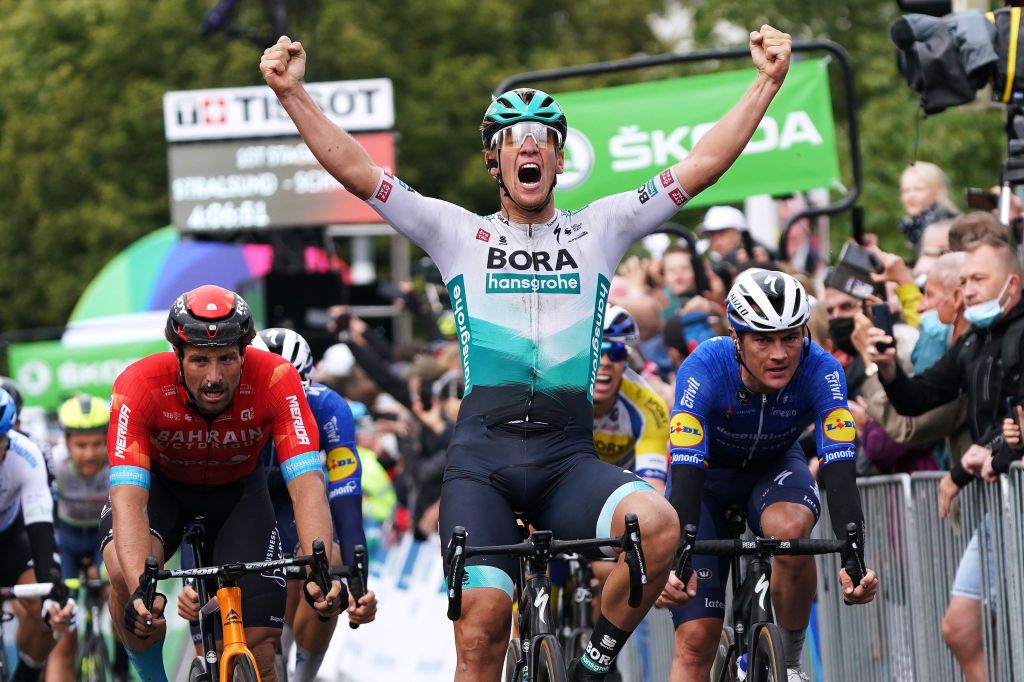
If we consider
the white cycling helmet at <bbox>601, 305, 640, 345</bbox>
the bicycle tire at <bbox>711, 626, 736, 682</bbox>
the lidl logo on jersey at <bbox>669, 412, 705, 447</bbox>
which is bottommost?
the bicycle tire at <bbox>711, 626, 736, 682</bbox>

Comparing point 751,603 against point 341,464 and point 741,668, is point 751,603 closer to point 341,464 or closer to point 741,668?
point 741,668

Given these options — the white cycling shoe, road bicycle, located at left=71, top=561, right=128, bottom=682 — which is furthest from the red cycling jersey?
road bicycle, located at left=71, top=561, right=128, bottom=682

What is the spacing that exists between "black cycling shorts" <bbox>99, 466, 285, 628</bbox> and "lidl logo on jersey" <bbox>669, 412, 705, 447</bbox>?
1.81m

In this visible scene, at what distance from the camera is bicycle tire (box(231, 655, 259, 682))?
7.77 m

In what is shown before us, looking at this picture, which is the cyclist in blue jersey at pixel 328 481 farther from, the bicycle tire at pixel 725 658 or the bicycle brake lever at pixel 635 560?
the bicycle brake lever at pixel 635 560

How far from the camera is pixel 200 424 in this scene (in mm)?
8352

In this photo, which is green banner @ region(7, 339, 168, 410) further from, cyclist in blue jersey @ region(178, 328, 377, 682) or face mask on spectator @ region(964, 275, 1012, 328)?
face mask on spectator @ region(964, 275, 1012, 328)

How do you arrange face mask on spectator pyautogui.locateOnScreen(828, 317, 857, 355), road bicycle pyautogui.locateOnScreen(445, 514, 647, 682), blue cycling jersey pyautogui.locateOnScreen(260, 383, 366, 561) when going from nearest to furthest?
road bicycle pyautogui.locateOnScreen(445, 514, 647, 682) → blue cycling jersey pyautogui.locateOnScreen(260, 383, 366, 561) → face mask on spectator pyautogui.locateOnScreen(828, 317, 857, 355)

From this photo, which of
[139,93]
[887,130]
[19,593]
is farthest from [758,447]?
[139,93]

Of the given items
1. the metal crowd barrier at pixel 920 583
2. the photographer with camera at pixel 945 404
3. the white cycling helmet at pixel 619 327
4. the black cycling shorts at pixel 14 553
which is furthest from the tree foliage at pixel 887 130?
the black cycling shorts at pixel 14 553

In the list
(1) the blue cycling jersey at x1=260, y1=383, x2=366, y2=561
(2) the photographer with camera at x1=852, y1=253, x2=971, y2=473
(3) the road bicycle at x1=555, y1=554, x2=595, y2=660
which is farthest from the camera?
(3) the road bicycle at x1=555, y1=554, x2=595, y2=660

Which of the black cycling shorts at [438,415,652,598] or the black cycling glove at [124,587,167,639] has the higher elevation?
the black cycling shorts at [438,415,652,598]

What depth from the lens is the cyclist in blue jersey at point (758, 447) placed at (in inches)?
322

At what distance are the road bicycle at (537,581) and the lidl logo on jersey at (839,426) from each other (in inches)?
52.6
